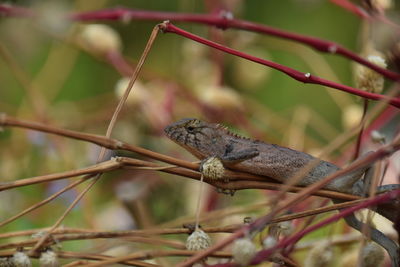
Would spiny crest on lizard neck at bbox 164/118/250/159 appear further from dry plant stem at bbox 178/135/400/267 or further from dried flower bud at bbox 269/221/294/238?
dry plant stem at bbox 178/135/400/267

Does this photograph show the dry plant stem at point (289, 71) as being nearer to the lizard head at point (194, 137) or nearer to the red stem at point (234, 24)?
the red stem at point (234, 24)

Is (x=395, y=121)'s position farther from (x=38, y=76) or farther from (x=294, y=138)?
(x=38, y=76)

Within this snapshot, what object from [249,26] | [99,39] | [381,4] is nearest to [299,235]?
[249,26]

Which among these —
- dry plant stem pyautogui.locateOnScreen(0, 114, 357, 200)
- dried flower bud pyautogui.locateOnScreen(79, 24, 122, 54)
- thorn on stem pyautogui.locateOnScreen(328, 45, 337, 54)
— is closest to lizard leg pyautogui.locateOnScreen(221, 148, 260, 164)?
dry plant stem pyautogui.locateOnScreen(0, 114, 357, 200)

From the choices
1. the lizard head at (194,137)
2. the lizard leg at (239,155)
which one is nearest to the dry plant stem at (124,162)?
the lizard leg at (239,155)

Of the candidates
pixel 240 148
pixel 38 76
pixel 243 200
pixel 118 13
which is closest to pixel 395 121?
pixel 243 200

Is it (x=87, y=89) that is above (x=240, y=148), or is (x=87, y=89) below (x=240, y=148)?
above

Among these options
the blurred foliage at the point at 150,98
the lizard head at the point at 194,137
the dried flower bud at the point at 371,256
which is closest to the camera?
the dried flower bud at the point at 371,256
